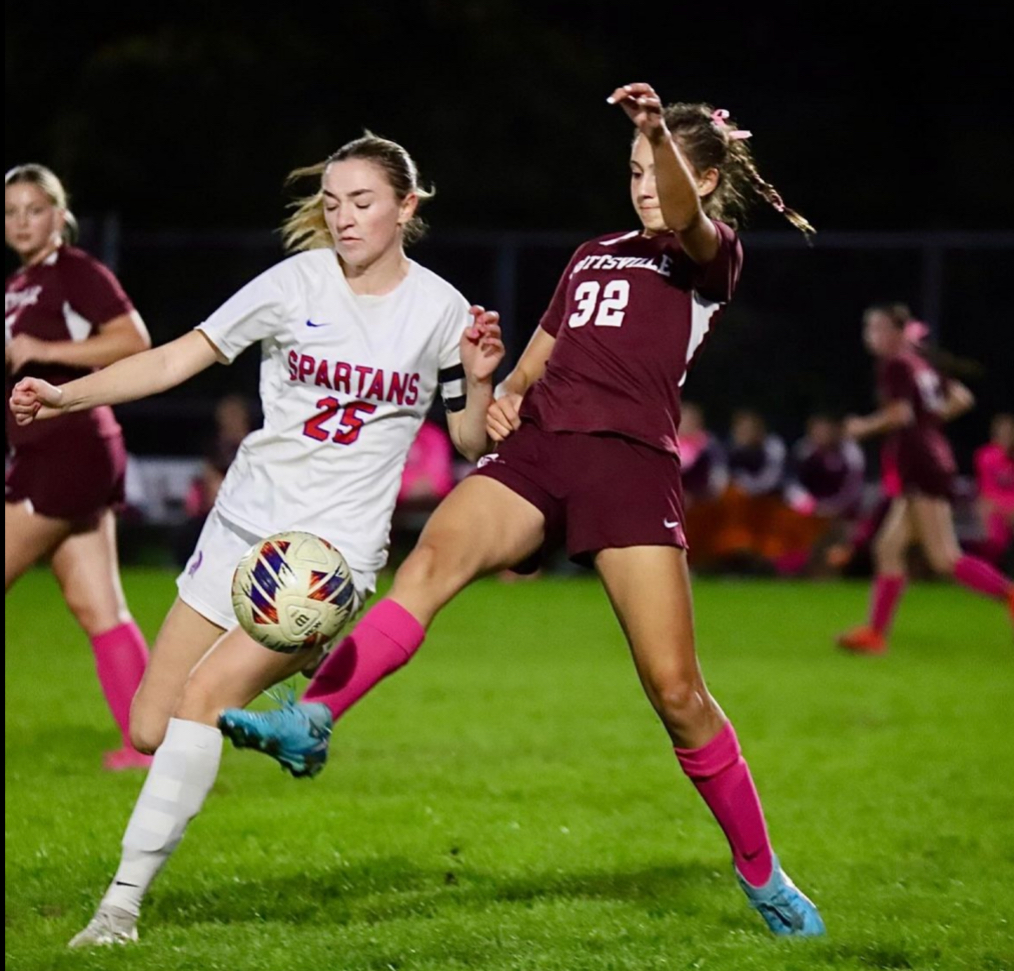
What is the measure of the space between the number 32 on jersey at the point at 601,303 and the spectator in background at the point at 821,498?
41.7 ft

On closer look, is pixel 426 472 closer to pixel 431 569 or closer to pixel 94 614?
pixel 94 614

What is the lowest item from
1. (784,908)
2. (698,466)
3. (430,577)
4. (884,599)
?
(698,466)

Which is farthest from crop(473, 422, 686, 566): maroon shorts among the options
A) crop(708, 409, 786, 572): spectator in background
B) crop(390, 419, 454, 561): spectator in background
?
crop(708, 409, 786, 572): spectator in background

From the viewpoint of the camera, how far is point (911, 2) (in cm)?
2702

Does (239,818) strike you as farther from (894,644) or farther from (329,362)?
(894,644)

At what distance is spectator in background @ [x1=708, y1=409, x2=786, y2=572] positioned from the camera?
17375 millimetres

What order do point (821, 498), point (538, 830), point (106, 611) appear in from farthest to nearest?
point (821, 498) < point (106, 611) < point (538, 830)

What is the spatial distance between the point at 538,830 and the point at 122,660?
190cm

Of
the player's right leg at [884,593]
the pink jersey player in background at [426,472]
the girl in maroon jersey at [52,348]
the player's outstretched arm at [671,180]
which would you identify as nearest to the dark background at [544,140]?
the pink jersey player in background at [426,472]

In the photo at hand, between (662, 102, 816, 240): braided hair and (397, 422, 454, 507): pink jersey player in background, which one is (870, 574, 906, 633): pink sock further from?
(662, 102, 816, 240): braided hair

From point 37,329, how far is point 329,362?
2.34m

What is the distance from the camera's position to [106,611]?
7.04m

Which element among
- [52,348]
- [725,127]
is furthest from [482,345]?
[52,348]

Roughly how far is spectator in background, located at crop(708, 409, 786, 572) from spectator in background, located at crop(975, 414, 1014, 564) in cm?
188
